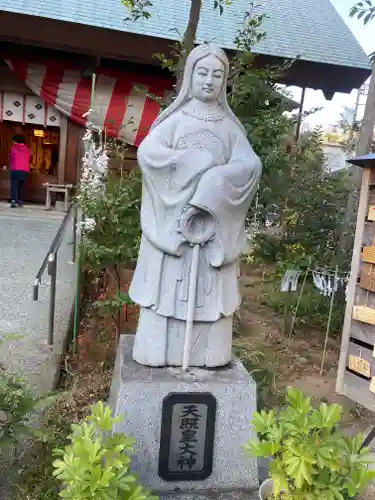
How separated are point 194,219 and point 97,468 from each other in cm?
126

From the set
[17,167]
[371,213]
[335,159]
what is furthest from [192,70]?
[335,159]

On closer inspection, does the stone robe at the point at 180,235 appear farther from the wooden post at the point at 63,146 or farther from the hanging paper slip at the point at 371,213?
the wooden post at the point at 63,146

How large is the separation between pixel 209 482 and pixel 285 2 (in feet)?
33.5

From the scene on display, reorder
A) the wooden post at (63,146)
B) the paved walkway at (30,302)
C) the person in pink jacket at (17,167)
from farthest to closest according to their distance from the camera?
the person in pink jacket at (17,167) → the wooden post at (63,146) → the paved walkway at (30,302)

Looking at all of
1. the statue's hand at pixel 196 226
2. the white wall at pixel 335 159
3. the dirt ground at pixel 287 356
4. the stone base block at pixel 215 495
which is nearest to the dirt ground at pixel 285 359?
the dirt ground at pixel 287 356

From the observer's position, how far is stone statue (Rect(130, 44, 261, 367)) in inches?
96.7

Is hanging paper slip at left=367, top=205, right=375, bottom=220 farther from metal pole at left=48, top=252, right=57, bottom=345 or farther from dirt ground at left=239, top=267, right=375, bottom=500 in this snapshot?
metal pole at left=48, top=252, right=57, bottom=345

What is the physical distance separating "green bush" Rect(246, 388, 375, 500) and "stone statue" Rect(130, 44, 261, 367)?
707 millimetres

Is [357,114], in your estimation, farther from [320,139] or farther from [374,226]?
[374,226]

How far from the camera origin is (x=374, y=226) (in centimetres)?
335

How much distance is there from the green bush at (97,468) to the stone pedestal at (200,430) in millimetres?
443

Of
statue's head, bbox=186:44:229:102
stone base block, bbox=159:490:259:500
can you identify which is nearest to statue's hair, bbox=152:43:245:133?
statue's head, bbox=186:44:229:102

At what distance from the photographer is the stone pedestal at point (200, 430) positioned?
2424 millimetres

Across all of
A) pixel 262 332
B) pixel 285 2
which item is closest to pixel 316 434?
pixel 262 332
